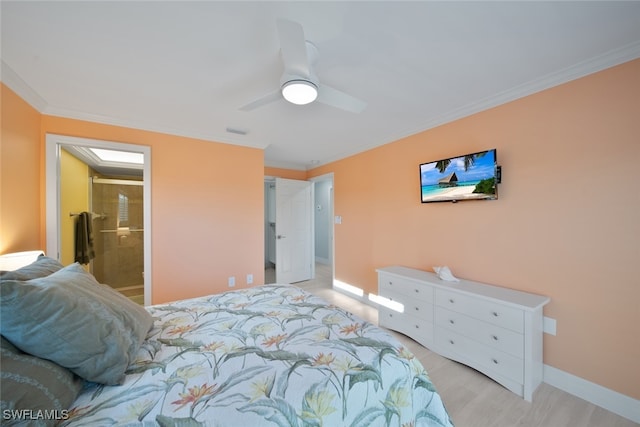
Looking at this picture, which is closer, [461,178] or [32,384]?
[32,384]

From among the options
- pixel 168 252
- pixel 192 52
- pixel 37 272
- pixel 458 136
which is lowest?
pixel 168 252

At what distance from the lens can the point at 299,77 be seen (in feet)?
4.71

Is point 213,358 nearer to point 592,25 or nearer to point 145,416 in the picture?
point 145,416

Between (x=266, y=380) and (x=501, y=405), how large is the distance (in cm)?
181

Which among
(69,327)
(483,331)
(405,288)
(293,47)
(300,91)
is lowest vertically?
(483,331)

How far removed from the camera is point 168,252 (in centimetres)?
281

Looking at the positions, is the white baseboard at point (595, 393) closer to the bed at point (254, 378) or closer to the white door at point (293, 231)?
the bed at point (254, 378)

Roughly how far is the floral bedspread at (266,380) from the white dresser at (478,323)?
3.33 ft

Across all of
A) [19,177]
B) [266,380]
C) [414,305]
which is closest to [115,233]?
[19,177]

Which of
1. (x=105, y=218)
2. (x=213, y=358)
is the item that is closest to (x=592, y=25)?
(x=213, y=358)

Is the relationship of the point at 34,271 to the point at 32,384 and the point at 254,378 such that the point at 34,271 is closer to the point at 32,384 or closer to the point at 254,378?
the point at 32,384

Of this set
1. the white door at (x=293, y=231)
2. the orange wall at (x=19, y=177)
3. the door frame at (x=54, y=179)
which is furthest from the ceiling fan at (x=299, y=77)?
the white door at (x=293, y=231)

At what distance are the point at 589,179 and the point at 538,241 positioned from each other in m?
0.56

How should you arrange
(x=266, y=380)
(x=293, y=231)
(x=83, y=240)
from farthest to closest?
1. (x=293, y=231)
2. (x=83, y=240)
3. (x=266, y=380)
